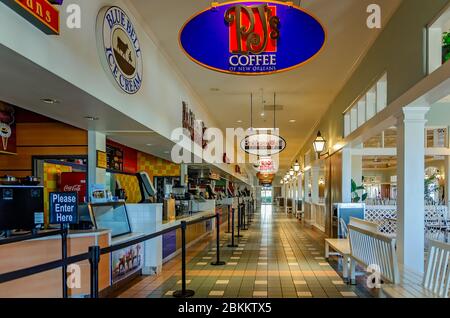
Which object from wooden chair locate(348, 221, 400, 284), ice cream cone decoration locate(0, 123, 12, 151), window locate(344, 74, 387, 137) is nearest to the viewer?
wooden chair locate(348, 221, 400, 284)

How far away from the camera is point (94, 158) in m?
6.46

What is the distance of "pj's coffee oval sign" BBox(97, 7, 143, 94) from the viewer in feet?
14.5

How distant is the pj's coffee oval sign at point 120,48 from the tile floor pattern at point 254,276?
2905mm

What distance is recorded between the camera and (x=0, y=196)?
4.04m

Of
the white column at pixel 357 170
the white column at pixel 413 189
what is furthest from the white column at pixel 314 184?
the white column at pixel 413 189

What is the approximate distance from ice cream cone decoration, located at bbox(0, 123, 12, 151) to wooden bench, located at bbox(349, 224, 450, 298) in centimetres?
565

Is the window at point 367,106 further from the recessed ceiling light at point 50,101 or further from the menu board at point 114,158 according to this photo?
the menu board at point 114,158

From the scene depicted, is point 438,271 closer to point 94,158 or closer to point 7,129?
point 94,158


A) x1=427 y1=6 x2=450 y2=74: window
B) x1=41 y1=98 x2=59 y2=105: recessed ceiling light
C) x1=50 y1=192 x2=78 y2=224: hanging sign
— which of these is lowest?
x1=50 y1=192 x2=78 y2=224: hanging sign

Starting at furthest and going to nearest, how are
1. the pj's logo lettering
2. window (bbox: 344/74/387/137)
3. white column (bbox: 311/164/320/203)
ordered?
1. white column (bbox: 311/164/320/203)
2. window (bbox: 344/74/387/137)
3. the pj's logo lettering

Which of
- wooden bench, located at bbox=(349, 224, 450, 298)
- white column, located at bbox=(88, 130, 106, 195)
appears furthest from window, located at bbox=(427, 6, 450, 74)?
white column, located at bbox=(88, 130, 106, 195)

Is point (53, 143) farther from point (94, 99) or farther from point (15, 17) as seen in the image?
point (15, 17)

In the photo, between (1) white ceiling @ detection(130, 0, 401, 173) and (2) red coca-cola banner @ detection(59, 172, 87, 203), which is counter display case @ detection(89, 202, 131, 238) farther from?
(1) white ceiling @ detection(130, 0, 401, 173)

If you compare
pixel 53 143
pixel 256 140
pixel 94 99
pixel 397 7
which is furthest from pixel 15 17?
pixel 256 140
